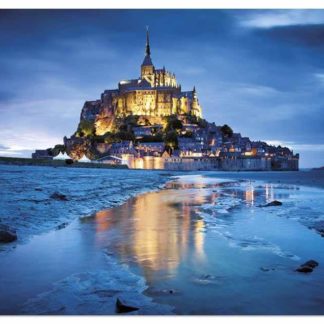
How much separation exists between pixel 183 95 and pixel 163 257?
266ft

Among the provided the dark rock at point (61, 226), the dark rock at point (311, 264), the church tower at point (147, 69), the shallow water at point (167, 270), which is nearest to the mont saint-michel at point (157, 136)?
the church tower at point (147, 69)

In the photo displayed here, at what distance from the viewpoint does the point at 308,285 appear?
Answer: 2.77m

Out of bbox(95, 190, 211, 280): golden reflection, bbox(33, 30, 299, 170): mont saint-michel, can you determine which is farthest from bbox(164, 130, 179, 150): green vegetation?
bbox(95, 190, 211, 280): golden reflection

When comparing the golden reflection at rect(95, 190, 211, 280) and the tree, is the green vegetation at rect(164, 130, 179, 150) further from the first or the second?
the golden reflection at rect(95, 190, 211, 280)

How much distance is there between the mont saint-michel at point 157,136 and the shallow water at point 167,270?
58218 millimetres

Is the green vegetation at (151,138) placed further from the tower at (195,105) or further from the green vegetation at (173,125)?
the tower at (195,105)

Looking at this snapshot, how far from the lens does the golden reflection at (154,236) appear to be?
354cm

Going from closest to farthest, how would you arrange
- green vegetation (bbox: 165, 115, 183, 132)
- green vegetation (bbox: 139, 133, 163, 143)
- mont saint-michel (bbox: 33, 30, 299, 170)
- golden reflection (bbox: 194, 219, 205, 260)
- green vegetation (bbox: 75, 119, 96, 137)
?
golden reflection (bbox: 194, 219, 205, 260) → mont saint-michel (bbox: 33, 30, 299, 170) → green vegetation (bbox: 139, 133, 163, 143) → green vegetation (bbox: 165, 115, 183, 132) → green vegetation (bbox: 75, 119, 96, 137)

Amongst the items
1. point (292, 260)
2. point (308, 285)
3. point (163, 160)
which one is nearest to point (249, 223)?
point (292, 260)

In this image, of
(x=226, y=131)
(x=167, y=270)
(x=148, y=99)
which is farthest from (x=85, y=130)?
(x=167, y=270)

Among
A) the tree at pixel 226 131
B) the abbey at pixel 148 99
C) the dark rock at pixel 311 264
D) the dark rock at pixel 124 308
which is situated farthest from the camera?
the tree at pixel 226 131

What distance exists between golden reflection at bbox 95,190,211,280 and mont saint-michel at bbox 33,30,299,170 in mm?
55941

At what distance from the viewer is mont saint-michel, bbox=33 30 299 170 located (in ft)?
221
